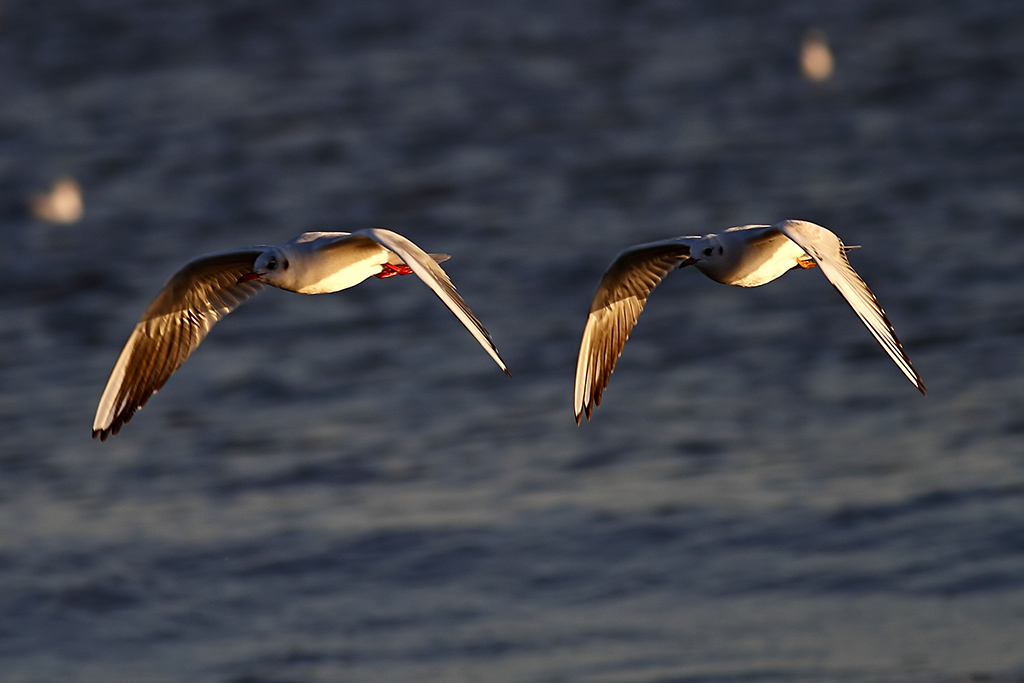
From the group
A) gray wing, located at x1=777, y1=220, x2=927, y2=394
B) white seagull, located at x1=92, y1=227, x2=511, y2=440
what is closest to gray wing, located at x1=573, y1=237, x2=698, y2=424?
white seagull, located at x1=92, y1=227, x2=511, y2=440

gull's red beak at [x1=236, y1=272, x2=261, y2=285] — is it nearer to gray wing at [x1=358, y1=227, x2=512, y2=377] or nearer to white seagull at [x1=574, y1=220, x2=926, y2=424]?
gray wing at [x1=358, y1=227, x2=512, y2=377]

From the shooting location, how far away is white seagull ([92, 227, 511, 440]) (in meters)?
7.76

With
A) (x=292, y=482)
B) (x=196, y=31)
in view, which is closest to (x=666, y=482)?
(x=292, y=482)

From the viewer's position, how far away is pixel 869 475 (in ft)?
43.3

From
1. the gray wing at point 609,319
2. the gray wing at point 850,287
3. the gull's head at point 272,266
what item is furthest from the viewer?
the gray wing at point 609,319

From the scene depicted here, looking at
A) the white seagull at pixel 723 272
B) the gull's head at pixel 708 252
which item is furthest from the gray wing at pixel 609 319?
the gull's head at pixel 708 252

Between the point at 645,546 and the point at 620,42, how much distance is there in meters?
13.9

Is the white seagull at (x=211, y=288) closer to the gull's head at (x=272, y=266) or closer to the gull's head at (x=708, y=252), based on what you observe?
the gull's head at (x=272, y=266)

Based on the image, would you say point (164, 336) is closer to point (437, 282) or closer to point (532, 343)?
point (437, 282)

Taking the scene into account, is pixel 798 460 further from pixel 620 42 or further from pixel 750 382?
pixel 620 42

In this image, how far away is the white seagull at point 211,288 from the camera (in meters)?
7.76

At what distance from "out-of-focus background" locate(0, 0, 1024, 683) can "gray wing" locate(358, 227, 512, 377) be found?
4.19 meters

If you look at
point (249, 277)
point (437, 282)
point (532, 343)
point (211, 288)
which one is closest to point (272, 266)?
point (249, 277)

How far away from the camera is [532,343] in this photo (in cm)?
1619
